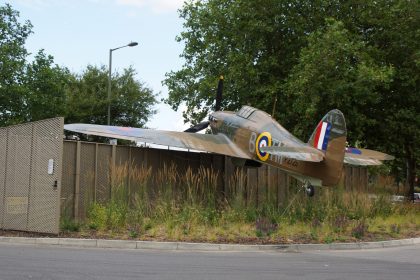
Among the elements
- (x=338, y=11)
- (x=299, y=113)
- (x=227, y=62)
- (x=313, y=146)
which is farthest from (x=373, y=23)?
(x=313, y=146)

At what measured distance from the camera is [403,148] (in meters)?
27.7

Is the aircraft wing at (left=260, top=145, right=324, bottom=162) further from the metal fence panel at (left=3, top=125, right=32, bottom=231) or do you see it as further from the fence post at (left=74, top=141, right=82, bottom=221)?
the metal fence panel at (left=3, top=125, right=32, bottom=231)

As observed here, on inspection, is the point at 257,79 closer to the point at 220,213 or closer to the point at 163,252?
the point at 220,213

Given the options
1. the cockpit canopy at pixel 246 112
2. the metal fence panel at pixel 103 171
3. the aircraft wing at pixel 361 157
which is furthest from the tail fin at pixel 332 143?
the metal fence panel at pixel 103 171

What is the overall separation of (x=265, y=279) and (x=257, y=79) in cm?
1800

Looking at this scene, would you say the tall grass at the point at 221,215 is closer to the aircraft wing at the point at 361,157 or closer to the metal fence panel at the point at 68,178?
the metal fence panel at the point at 68,178

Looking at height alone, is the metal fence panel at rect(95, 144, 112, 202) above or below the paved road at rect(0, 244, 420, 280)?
above

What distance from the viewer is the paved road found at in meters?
7.84

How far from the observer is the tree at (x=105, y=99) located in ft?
128

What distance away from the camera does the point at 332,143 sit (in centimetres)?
1551

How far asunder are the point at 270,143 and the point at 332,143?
256 centimetres

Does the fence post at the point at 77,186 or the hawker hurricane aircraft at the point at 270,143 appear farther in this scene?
the hawker hurricane aircraft at the point at 270,143

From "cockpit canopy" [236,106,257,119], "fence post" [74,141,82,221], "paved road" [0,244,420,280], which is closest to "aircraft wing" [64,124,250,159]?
"cockpit canopy" [236,106,257,119]

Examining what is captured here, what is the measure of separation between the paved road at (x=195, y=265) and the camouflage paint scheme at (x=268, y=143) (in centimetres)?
432
